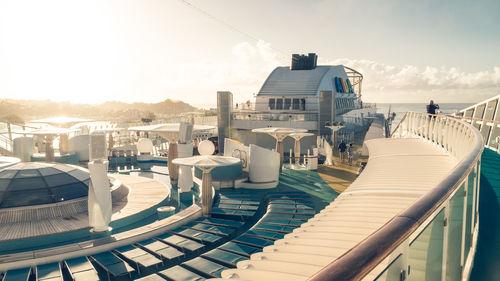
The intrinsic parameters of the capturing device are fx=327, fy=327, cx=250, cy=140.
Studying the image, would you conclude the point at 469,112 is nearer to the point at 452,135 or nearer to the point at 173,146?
the point at 452,135

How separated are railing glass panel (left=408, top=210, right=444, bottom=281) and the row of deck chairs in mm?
6720

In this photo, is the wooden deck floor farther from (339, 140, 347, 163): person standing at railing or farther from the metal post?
(339, 140, 347, 163): person standing at railing

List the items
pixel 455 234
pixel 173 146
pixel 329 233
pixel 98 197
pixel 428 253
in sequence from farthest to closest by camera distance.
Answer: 1. pixel 173 146
2. pixel 98 197
3. pixel 329 233
4. pixel 455 234
5. pixel 428 253

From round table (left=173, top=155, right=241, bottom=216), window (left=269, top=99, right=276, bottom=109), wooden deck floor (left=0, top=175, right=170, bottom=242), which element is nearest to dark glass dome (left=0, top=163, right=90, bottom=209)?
wooden deck floor (left=0, top=175, right=170, bottom=242)

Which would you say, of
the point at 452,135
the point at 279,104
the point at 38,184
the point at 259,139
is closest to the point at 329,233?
the point at 452,135

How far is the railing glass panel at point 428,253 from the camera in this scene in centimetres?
191

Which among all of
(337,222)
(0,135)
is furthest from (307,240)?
(0,135)

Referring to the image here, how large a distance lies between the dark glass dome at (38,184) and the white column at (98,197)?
2857 millimetres

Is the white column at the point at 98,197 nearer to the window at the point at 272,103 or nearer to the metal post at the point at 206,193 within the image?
the metal post at the point at 206,193

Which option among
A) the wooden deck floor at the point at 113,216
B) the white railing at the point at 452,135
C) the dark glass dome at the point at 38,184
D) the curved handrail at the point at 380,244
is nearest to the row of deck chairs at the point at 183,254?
the wooden deck floor at the point at 113,216

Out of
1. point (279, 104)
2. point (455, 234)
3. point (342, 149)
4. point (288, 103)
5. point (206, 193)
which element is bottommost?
point (206, 193)

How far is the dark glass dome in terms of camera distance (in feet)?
39.8

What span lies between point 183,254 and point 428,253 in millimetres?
8694

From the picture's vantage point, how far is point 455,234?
2734mm
